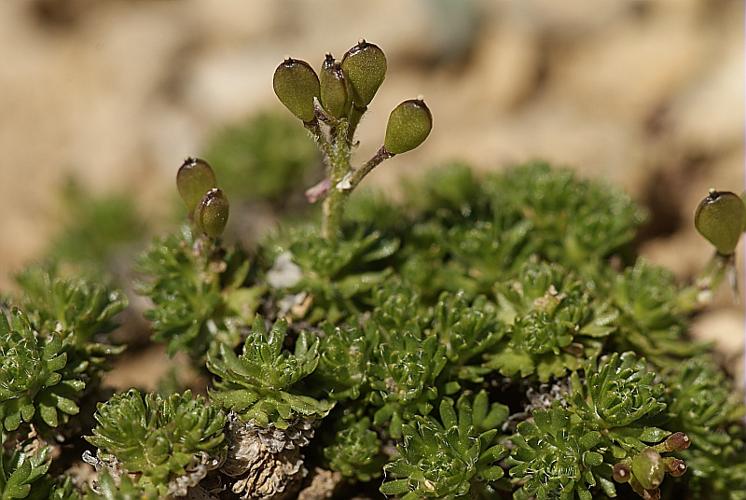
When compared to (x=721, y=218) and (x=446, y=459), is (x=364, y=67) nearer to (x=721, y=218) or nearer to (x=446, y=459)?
(x=446, y=459)

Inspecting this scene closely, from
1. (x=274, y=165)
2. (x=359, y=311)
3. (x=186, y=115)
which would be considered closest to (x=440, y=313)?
(x=359, y=311)

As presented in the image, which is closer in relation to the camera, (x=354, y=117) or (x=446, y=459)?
(x=446, y=459)

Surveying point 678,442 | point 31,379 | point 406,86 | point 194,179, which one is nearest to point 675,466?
point 678,442

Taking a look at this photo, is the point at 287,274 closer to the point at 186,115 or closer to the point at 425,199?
the point at 425,199

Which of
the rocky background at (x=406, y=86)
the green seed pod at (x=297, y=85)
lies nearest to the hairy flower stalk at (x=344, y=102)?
the green seed pod at (x=297, y=85)

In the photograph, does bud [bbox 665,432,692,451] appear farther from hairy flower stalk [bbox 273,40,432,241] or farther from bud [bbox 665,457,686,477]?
hairy flower stalk [bbox 273,40,432,241]

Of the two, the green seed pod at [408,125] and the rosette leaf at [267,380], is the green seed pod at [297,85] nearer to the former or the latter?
the green seed pod at [408,125]

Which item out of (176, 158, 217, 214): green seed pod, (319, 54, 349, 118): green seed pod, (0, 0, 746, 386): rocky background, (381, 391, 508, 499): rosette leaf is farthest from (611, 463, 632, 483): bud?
(0, 0, 746, 386): rocky background
